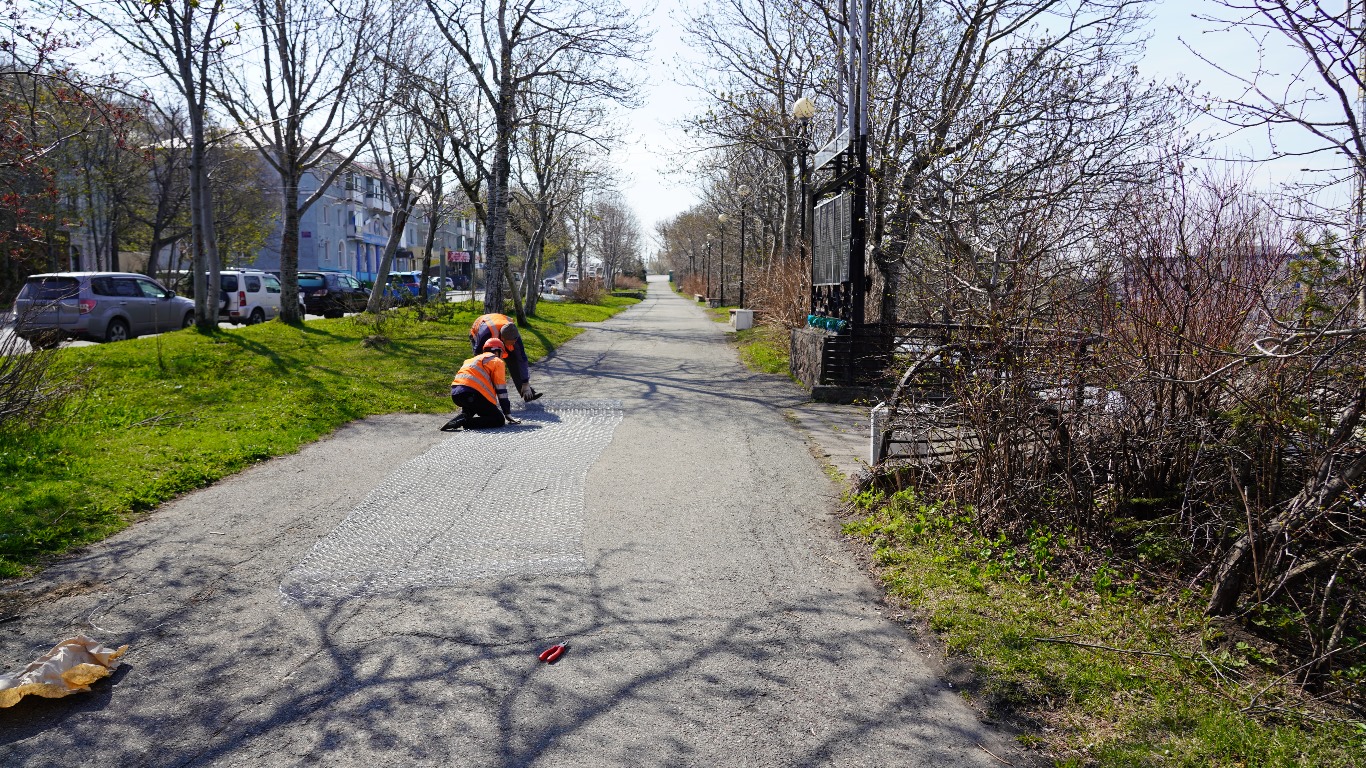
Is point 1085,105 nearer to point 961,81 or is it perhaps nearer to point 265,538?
point 961,81

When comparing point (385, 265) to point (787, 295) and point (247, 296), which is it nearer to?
point (247, 296)

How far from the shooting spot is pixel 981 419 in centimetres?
567

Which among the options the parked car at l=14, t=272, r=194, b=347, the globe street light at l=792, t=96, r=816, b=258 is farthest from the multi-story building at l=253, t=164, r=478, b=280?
the globe street light at l=792, t=96, r=816, b=258

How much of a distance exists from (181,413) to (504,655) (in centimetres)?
767

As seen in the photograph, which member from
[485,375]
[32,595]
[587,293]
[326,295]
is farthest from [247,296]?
[587,293]

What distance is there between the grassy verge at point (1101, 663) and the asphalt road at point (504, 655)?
0.88ft

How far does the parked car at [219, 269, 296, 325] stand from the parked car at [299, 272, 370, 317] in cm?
500

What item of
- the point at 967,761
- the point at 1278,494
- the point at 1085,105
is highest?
the point at 1085,105

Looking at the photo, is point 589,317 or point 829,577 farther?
point 589,317

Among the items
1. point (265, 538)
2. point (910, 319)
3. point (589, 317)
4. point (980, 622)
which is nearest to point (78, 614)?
point (265, 538)

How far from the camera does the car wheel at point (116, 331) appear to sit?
61.5 feet

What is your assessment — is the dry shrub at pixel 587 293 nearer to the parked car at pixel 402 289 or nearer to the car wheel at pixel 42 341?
the parked car at pixel 402 289

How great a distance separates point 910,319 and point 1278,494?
9165 mm

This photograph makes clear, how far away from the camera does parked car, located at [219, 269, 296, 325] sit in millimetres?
25469
